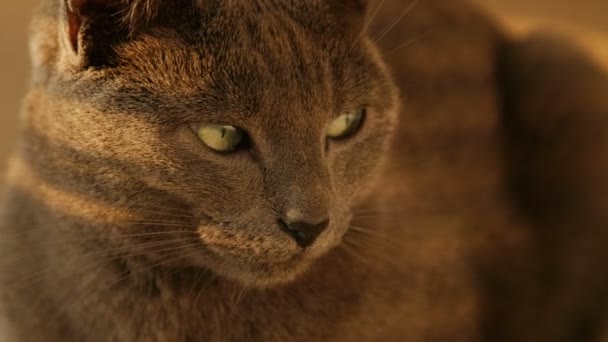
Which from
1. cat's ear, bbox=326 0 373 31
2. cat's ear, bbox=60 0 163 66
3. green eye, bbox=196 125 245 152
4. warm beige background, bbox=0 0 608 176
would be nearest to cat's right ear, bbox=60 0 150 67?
cat's ear, bbox=60 0 163 66

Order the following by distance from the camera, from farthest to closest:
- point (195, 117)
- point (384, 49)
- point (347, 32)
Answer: point (384, 49) < point (347, 32) < point (195, 117)

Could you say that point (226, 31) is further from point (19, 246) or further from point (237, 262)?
point (19, 246)

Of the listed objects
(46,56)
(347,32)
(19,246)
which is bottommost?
(19,246)

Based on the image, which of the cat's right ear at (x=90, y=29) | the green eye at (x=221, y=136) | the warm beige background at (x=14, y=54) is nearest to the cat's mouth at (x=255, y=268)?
the green eye at (x=221, y=136)

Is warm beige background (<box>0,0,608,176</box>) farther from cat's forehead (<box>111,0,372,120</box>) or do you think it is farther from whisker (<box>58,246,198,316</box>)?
cat's forehead (<box>111,0,372,120</box>)

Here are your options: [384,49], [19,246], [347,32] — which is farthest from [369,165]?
[19,246]

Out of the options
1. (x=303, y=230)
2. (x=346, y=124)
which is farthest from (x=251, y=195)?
(x=346, y=124)

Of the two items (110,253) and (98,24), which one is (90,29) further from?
(110,253)

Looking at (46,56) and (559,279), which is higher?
(46,56)
